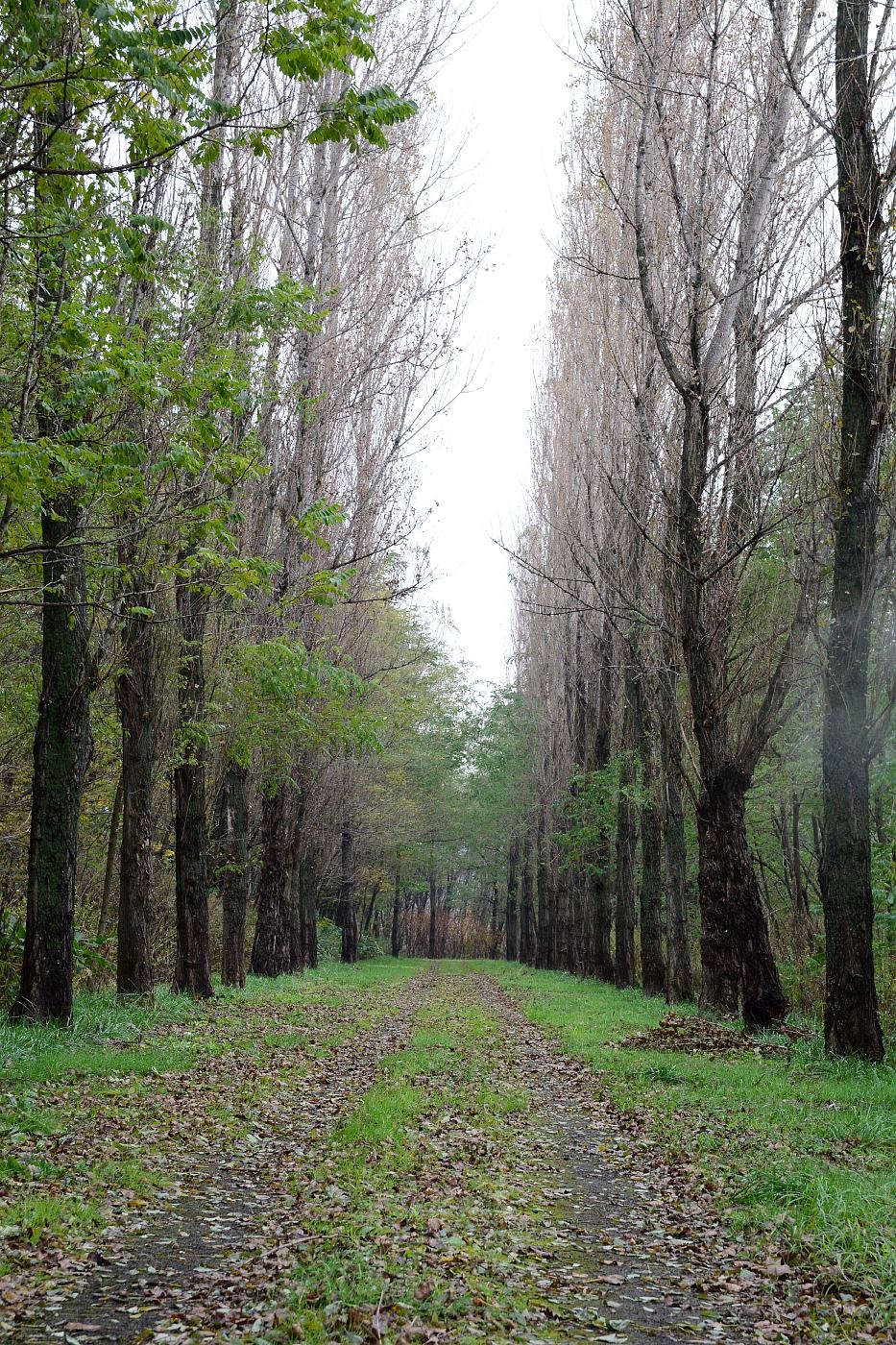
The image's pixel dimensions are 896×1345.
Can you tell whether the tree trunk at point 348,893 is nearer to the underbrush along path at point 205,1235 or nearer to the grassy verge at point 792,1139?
the grassy verge at point 792,1139

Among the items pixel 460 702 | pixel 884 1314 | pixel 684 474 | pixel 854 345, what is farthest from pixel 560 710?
pixel 884 1314

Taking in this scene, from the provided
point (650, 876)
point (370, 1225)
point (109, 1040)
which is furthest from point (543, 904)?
point (370, 1225)

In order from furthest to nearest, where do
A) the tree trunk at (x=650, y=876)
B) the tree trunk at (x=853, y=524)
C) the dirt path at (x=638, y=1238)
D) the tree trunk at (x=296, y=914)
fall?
the tree trunk at (x=296, y=914), the tree trunk at (x=650, y=876), the tree trunk at (x=853, y=524), the dirt path at (x=638, y=1238)

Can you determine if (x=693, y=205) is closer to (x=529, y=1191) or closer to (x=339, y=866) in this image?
(x=529, y=1191)

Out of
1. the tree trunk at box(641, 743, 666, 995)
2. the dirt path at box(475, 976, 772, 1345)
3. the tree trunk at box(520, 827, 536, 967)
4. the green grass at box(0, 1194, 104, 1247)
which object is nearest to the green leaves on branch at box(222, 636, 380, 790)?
the dirt path at box(475, 976, 772, 1345)

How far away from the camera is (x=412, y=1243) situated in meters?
4.30

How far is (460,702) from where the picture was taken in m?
41.1

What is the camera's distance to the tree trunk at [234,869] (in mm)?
15469

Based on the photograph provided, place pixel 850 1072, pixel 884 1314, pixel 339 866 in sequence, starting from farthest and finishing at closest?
pixel 339 866 < pixel 850 1072 < pixel 884 1314

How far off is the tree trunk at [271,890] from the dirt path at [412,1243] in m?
11.4

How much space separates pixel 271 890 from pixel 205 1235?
613 inches

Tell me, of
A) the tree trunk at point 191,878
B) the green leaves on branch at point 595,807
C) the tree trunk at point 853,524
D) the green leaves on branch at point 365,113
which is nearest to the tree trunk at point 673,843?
the green leaves on branch at point 595,807

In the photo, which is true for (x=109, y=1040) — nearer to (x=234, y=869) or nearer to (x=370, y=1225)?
(x=370, y=1225)

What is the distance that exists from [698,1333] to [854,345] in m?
8.03
